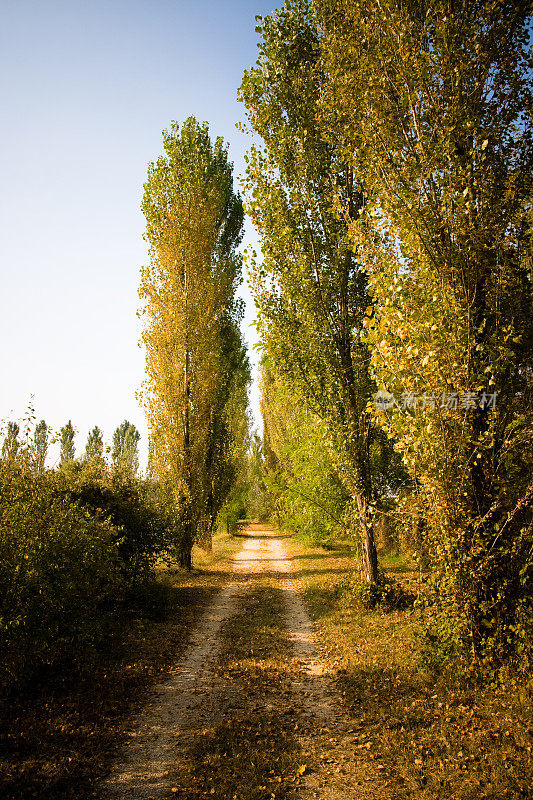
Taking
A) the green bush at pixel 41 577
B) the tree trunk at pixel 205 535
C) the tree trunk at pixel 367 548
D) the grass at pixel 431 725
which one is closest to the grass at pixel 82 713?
the green bush at pixel 41 577

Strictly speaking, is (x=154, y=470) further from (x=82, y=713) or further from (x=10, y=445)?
(x=82, y=713)

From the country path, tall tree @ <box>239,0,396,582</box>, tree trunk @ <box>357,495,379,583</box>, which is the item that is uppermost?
tall tree @ <box>239,0,396,582</box>

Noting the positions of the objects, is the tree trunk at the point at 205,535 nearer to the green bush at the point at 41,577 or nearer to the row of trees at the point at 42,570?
the row of trees at the point at 42,570

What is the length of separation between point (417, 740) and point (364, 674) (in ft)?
6.46

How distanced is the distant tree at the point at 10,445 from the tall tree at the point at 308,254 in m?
6.28

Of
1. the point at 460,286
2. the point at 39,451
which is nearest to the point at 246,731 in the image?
the point at 39,451

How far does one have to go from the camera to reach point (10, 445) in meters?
7.25

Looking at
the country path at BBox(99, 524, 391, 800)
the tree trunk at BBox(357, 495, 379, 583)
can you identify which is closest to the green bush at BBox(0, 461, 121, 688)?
the country path at BBox(99, 524, 391, 800)

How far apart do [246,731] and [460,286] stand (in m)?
6.64

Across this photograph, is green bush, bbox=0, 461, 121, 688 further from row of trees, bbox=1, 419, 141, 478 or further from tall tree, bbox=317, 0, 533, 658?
tall tree, bbox=317, 0, 533, 658

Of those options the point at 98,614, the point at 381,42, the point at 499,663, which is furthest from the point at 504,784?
the point at 381,42

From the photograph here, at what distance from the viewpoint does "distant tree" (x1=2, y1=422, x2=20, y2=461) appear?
23.5 ft

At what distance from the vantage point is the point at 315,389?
10.6 metres

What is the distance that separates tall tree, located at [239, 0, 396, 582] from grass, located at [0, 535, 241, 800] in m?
5.34
